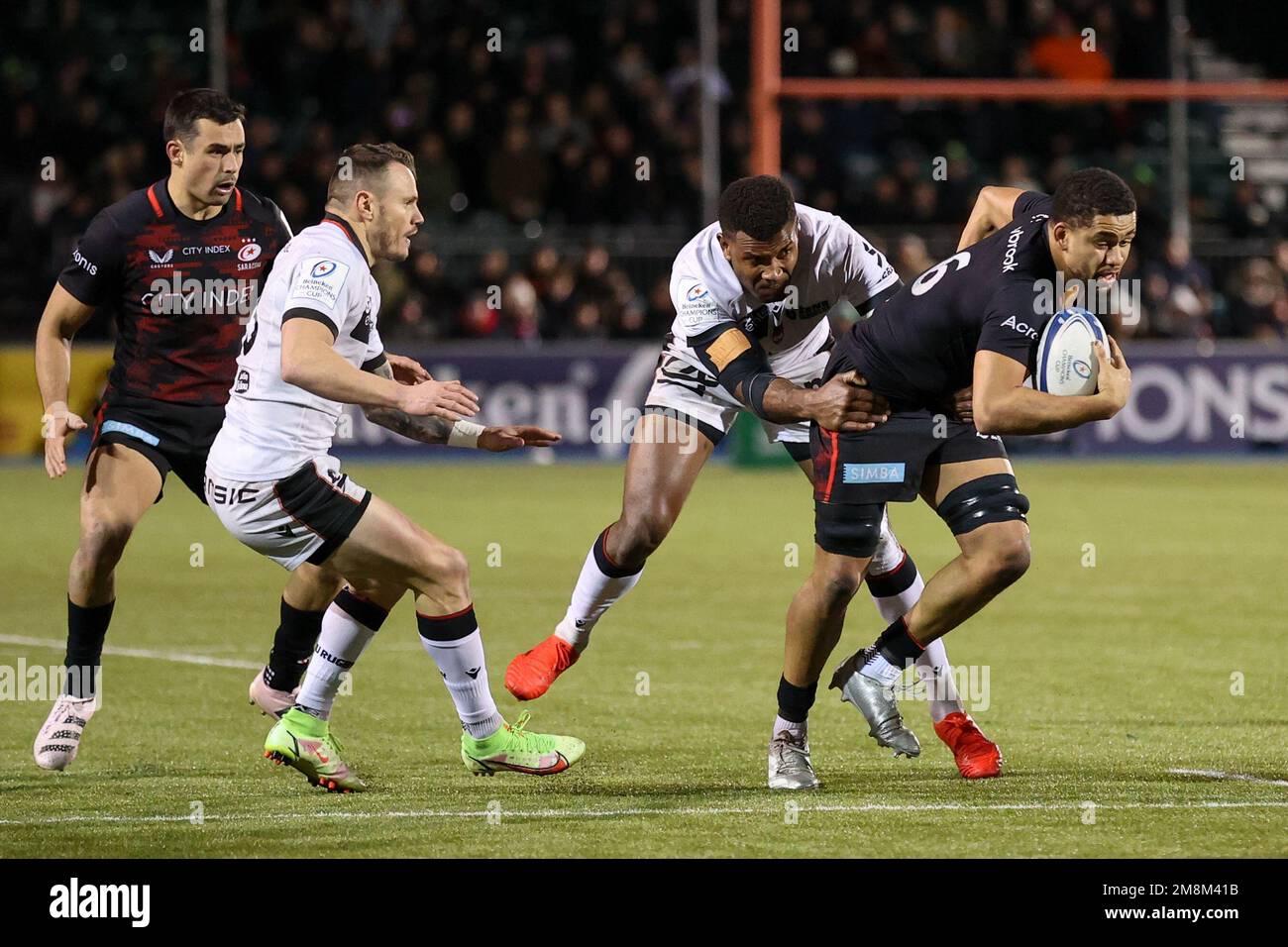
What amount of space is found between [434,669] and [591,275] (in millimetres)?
12740

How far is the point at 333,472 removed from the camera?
6.54 metres

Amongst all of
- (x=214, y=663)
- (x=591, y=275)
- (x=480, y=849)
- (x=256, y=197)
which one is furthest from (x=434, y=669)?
(x=591, y=275)

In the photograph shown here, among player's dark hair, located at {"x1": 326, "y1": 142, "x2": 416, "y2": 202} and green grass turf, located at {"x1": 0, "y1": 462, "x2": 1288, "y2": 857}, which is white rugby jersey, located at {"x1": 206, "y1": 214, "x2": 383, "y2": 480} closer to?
player's dark hair, located at {"x1": 326, "y1": 142, "x2": 416, "y2": 202}

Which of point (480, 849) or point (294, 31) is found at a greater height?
point (294, 31)

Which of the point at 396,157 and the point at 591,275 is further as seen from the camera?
the point at 591,275

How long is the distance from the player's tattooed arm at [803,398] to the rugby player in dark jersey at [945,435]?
0.19 feet

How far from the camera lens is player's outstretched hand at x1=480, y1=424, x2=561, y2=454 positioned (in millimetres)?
6777

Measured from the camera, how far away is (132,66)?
23.5 metres

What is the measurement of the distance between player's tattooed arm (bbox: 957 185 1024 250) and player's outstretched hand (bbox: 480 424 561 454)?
171 cm

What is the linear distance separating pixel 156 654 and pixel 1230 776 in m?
5.26

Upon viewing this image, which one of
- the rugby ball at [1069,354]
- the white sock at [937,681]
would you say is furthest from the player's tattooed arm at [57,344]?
the rugby ball at [1069,354]

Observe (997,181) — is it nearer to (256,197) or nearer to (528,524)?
(528,524)

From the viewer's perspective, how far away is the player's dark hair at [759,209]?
6879mm

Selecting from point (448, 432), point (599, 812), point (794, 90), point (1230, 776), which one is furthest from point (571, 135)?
point (599, 812)
